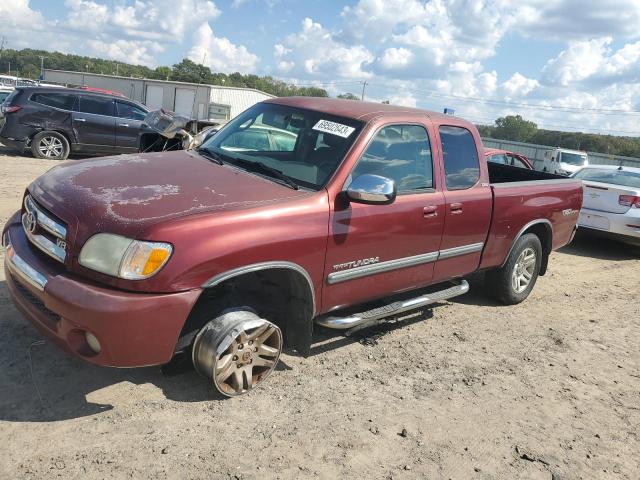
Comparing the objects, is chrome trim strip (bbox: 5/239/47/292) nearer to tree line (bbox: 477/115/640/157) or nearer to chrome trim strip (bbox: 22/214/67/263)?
chrome trim strip (bbox: 22/214/67/263)

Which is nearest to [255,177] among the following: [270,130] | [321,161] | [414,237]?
[321,161]

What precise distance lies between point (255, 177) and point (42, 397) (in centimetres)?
192

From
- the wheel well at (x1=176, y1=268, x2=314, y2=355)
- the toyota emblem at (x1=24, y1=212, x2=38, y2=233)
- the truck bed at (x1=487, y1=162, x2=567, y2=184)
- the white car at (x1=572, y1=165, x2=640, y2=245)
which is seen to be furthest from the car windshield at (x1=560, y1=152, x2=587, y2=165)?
the toyota emblem at (x1=24, y1=212, x2=38, y2=233)

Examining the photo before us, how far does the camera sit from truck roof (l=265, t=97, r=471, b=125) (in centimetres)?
428

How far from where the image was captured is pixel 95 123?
12.7 m

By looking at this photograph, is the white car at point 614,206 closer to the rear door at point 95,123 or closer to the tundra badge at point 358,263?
the tundra badge at point 358,263

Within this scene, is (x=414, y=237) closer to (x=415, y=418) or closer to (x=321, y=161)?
(x=321, y=161)

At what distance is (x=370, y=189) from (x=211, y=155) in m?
1.44

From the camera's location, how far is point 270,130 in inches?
181

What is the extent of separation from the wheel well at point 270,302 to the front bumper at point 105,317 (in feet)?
1.12

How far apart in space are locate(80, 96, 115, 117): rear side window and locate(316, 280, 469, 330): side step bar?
34.6 feet

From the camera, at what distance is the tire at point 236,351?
3291mm

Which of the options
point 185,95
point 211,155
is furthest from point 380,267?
point 185,95

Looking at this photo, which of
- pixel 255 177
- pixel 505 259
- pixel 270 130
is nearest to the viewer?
pixel 255 177
